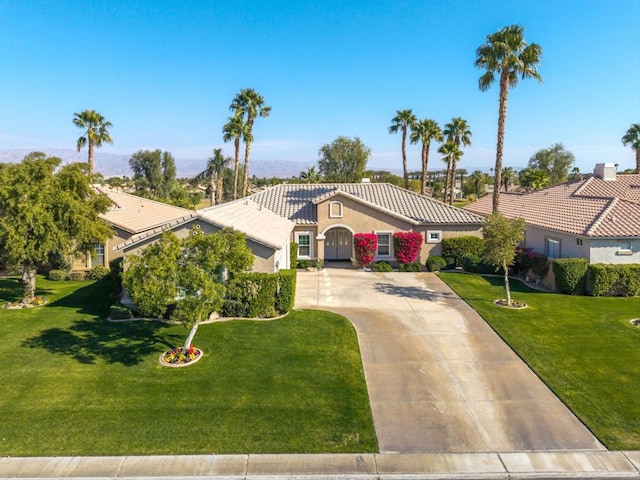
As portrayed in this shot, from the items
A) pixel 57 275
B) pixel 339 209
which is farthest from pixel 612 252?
pixel 57 275

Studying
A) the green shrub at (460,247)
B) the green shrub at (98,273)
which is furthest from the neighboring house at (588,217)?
the green shrub at (98,273)

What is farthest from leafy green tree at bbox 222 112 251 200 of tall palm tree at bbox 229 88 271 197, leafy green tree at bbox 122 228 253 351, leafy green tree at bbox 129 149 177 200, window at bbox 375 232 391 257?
leafy green tree at bbox 129 149 177 200

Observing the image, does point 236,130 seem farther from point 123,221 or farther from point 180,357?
point 180,357

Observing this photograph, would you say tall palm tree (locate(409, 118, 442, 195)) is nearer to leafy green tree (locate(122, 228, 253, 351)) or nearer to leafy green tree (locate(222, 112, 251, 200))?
leafy green tree (locate(222, 112, 251, 200))

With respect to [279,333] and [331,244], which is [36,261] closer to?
[279,333]

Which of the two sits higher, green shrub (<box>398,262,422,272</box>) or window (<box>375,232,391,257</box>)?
window (<box>375,232,391,257</box>)

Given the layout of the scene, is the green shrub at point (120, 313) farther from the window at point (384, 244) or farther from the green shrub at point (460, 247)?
the green shrub at point (460, 247)
